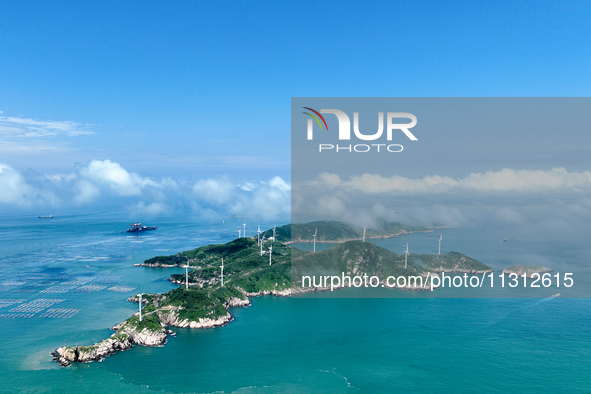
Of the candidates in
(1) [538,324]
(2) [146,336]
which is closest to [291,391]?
(2) [146,336]

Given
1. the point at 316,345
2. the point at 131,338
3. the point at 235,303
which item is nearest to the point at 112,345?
the point at 131,338

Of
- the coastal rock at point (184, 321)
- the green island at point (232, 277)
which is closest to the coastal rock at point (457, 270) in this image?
the green island at point (232, 277)

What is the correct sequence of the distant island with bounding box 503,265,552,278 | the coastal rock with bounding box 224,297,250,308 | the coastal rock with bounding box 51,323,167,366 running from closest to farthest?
the coastal rock with bounding box 51,323,167,366
the coastal rock with bounding box 224,297,250,308
the distant island with bounding box 503,265,552,278

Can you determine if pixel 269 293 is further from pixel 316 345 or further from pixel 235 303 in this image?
pixel 316 345

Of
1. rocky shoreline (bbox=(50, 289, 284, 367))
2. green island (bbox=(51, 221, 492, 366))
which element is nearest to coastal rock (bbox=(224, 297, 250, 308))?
green island (bbox=(51, 221, 492, 366))

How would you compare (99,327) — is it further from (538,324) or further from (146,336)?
(538,324)

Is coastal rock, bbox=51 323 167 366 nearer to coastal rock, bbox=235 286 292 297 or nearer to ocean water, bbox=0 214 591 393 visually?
ocean water, bbox=0 214 591 393

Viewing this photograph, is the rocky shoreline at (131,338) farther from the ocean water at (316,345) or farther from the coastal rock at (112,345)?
the ocean water at (316,345)
